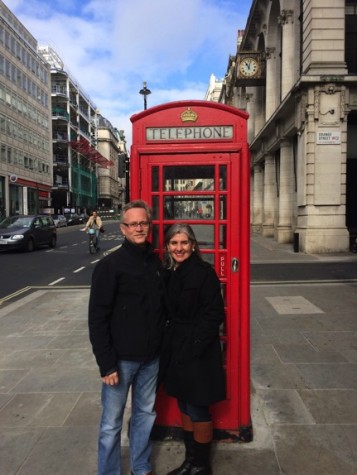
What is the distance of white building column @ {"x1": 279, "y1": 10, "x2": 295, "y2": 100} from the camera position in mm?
19578

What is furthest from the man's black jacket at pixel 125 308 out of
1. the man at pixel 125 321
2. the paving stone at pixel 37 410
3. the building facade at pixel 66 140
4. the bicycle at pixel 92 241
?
the building facade at pixel 66 140

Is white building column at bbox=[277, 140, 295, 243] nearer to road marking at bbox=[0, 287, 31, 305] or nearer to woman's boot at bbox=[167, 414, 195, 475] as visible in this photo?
road marking at bbox=[0, 287, 31, 305]

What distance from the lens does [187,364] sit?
2.65m

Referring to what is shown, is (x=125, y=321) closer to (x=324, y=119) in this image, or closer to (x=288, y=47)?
(x=324, y=119)

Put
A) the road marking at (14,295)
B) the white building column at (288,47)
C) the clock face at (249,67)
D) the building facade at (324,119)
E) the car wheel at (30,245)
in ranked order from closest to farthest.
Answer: the road marking at (14,295) < the building facade at (324,119) < the car wheel at (30,245) < the white building column at (288,47) < the clock face at (249,67)

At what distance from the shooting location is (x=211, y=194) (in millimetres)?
3047

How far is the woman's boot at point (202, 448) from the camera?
273 cm

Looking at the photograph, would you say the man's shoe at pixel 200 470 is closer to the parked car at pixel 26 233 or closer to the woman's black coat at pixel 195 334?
the woman's black coat at pixel 195 334

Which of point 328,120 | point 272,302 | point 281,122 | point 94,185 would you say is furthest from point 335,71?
point 94,185

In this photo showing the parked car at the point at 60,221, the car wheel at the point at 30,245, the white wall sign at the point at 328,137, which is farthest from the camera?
the parked car at the point at 60,221

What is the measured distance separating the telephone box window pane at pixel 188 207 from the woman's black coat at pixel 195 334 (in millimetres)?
545

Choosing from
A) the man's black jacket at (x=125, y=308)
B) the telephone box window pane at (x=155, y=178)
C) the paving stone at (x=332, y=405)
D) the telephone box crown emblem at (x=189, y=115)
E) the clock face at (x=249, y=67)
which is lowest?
the paving stone at (x=332, y=405)

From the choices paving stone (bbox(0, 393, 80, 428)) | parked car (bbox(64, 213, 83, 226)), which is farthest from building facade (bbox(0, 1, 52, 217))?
paving stone (bbox(0, 393, 80, 428))

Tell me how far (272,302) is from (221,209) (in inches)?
204
